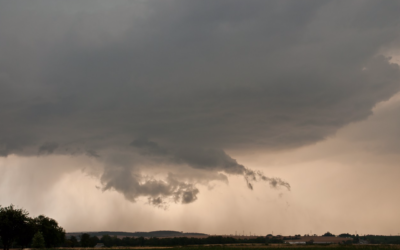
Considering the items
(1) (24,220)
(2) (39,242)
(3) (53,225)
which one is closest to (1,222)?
(1) (24,220)

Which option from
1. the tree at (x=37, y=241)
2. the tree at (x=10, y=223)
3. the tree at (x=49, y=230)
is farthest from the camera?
the tree at (x=49, y=230)

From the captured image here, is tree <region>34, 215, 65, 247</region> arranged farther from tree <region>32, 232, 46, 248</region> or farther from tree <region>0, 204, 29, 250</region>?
tree <region>0, 204, 29, 250</region>

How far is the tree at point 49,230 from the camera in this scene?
15325 cm

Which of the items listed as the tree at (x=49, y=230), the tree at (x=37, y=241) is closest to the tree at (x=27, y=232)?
the tree at (x=37, y=241)

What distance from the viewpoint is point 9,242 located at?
115188 mm

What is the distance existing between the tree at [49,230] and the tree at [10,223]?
128 feet

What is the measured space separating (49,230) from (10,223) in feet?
156

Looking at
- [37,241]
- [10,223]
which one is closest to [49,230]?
[37,241]

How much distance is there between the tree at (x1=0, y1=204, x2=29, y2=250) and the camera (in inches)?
4347

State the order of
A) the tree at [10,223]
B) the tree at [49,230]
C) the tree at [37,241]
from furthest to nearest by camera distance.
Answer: the tree at [49,230], the tree at [37,241], the tree at [10,223]

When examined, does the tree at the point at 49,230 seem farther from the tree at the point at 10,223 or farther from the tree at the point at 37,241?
the tree at the point at 10,223

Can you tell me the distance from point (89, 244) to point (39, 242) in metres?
64.5

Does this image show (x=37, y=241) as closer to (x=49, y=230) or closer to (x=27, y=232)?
(x=27, y=232)

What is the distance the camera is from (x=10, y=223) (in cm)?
11050
